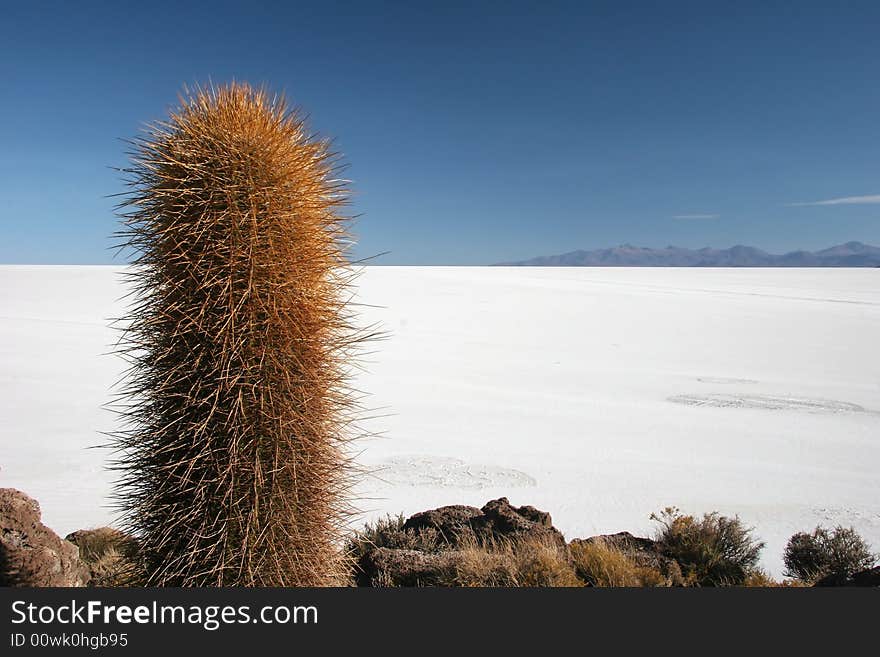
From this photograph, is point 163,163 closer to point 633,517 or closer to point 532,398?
point 633,517

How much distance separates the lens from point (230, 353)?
8.61 ft

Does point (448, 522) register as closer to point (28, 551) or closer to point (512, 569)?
point (512, 569)

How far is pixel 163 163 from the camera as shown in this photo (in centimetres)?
274

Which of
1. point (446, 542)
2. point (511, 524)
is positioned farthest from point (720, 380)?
point (446, 542)

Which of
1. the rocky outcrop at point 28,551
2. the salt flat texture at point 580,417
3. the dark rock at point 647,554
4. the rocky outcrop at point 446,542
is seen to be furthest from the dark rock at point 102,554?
the dark rock at point 647,554

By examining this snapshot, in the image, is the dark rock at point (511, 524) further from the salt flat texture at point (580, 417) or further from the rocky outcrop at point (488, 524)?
the salt flat texture at point (580, 417)

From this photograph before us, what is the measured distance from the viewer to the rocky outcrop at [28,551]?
3.73 m

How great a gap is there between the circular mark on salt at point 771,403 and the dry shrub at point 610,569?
380 inches

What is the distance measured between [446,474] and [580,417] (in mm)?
4359

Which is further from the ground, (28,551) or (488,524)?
(28,551)

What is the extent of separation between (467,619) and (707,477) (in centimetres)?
705

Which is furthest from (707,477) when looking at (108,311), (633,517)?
(108,311)

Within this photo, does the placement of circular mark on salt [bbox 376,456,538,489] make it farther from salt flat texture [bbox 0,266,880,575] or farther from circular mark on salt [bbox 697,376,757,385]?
circular mark on salt [bbox 697,376,757,385]

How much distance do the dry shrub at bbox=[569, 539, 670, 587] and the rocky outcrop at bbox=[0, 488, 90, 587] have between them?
3.44 meters
